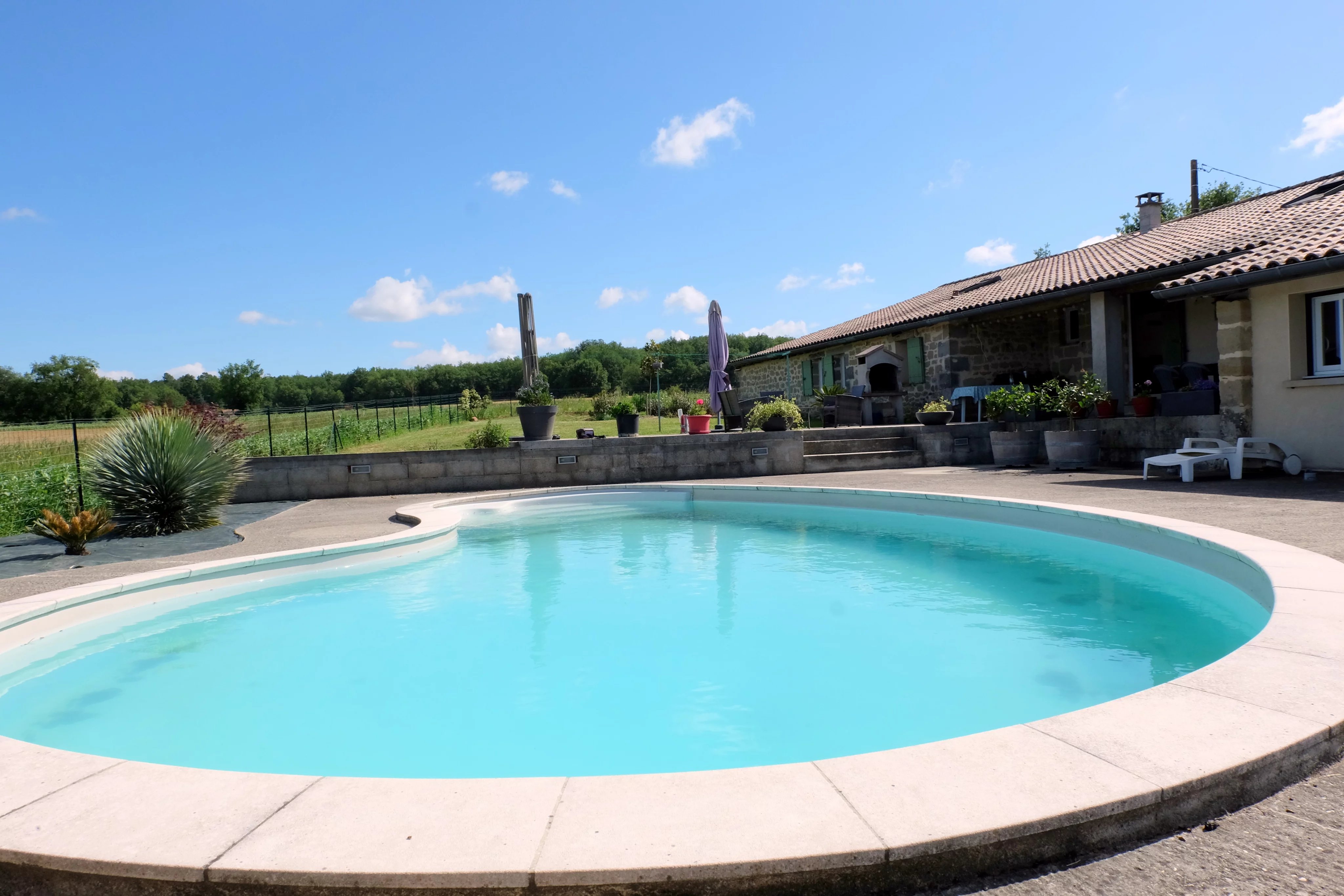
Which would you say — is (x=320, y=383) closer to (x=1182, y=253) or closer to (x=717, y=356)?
(x=717, y=356)

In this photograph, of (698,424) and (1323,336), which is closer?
(1323,336)

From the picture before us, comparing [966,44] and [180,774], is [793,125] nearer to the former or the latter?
[966,44]

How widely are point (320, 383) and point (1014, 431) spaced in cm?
5887

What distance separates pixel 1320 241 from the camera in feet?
27.5

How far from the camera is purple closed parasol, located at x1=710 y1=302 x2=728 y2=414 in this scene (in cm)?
1489

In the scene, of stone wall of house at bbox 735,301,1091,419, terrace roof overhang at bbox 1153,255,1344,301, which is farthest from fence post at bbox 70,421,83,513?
stone wall of house at bbox 735,301,1091,419

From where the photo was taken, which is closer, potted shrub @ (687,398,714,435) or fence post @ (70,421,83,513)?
fence post @ (70,421,83,513)

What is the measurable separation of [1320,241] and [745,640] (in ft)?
29.9

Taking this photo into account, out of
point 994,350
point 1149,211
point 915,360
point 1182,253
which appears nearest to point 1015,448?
point 1182,253

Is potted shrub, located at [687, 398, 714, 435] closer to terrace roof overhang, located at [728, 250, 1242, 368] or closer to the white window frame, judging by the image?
terrace roof overhang, located at [728, 250, 1242, 368]

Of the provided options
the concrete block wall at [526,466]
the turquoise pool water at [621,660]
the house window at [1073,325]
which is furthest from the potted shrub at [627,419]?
the house window at [1073,325]

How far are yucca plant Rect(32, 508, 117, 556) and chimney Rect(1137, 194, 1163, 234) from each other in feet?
70.1

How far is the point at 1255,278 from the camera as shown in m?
8.36

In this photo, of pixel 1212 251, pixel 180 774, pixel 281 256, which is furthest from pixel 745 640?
pixel 281 256
